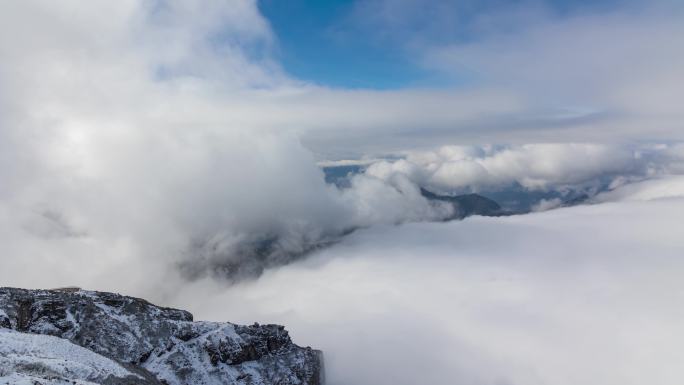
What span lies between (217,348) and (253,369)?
1830 centimetres

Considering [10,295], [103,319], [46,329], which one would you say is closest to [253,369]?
[103,319]

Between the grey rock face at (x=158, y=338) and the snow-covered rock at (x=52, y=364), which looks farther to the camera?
the grey rock face at (x=158, y=338)

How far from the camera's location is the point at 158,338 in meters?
137

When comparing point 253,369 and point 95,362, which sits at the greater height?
point 95,362

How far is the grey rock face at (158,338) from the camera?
4840 inches

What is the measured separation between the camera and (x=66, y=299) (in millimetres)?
132125

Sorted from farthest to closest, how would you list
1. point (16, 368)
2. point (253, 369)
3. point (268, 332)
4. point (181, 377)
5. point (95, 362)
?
point (268, 332)
point (253, 369)
point (181, 377)
point (95, 362)
point (16, 368)

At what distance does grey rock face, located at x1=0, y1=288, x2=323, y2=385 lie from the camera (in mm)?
122938

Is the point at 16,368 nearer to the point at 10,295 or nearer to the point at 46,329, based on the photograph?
the point at 46,329

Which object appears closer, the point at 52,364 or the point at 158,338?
the point at 52,364

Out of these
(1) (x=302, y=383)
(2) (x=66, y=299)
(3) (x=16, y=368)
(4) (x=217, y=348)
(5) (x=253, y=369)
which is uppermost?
(2) (x=66, y=299)

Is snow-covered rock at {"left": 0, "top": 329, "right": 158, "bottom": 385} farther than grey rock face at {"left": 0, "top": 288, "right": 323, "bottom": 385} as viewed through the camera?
No

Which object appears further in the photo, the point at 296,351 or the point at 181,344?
the point at 296,351

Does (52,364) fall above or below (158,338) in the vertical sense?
above
